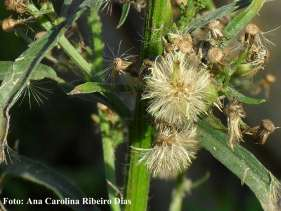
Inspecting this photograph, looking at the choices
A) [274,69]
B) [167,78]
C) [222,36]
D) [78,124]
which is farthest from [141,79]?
[78,124]

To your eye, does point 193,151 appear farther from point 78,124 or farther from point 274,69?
point 78,124

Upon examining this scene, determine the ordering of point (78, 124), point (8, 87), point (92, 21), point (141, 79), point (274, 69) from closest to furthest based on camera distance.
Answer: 1. point (8, 87)
2. point (141, 79)
3. point (92, 21)
4. point (274, 69)
5. point (78, 124)

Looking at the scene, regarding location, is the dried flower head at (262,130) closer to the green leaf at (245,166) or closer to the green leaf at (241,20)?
the green leaf at (245,166)

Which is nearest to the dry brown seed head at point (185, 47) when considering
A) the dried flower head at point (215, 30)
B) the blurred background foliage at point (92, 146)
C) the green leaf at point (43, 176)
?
the dried flower head at point (215, 30)

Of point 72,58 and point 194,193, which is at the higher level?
point 72,58

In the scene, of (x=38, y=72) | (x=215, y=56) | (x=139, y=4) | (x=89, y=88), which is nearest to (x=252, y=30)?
(x=215, y=56)

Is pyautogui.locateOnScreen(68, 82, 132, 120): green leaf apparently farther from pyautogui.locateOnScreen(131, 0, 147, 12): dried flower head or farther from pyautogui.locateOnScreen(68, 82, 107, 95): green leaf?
pyautogui.locateOnScreen(131, 0, 147, 12): dried flower head

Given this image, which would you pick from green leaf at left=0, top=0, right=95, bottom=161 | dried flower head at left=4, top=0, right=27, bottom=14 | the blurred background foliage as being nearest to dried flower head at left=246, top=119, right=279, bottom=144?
green leaf at left=0, top=0, right=95, bottom=161
